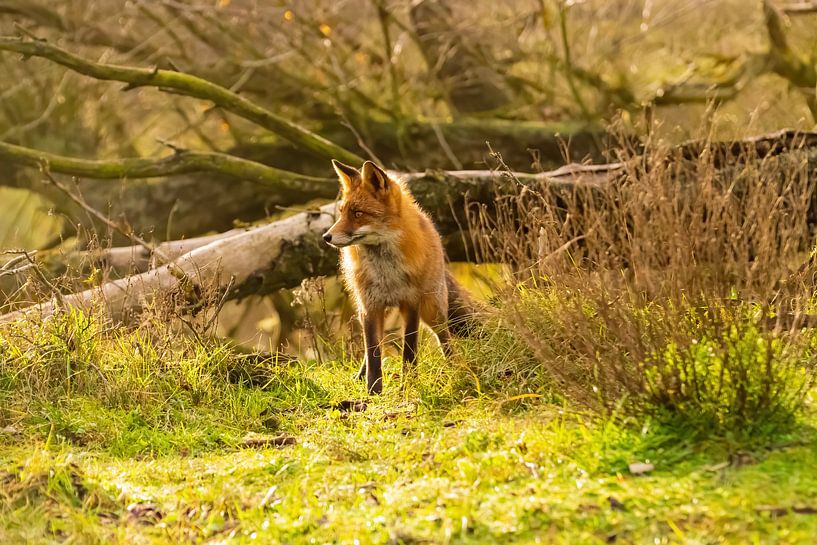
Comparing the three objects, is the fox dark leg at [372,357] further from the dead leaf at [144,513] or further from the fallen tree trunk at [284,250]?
the dead leaf at [144,513]

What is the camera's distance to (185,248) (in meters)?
9.29

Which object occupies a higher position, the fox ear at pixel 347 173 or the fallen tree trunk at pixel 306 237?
the fox ear at pixel 347 173

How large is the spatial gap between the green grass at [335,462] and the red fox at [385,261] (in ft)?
1.52

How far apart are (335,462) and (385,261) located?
222cm

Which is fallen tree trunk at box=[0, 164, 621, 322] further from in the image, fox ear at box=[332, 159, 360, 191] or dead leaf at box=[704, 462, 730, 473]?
dead leaf at box=[704, 462, 730, 473]

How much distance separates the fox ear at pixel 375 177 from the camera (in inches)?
278

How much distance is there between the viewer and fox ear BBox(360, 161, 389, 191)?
705 centimetres

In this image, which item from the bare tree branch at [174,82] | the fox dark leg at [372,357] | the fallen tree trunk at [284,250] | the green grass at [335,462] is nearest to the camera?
the green grass at [335,462]

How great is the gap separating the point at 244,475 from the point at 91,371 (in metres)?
1.83

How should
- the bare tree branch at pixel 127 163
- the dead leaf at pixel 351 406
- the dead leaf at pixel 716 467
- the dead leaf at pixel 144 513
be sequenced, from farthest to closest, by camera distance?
the bare tree branch at pixel 127 163, the dead leaf at pixel 351 406, the dead leaf at pixel 144 513, the dead leaf at pixel 716 467

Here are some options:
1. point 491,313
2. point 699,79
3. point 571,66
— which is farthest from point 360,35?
point 491,313

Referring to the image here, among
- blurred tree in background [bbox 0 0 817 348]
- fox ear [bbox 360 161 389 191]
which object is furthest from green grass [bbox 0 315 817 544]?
blurred tree in background [bbox 0 0 817 348]

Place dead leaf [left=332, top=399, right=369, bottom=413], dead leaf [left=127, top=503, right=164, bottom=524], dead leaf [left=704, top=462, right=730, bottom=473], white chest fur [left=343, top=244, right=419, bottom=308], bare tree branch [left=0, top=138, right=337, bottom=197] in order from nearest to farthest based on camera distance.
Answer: dead leaf [left=704, top=462, right=730, bottom=473], dead leaf [left=127, top=503, right=164, bottom=524], dead leaf [left=332, top=399, right=369, bottom=413], white chest fur [left=343, top=244, right=419, bottom=308], bare tree branch [left=0, top=138, right=337, bottom=197]

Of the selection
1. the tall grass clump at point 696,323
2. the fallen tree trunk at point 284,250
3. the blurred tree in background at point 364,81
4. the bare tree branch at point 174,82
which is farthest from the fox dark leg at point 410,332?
the blurred tree in background at point 364,81
